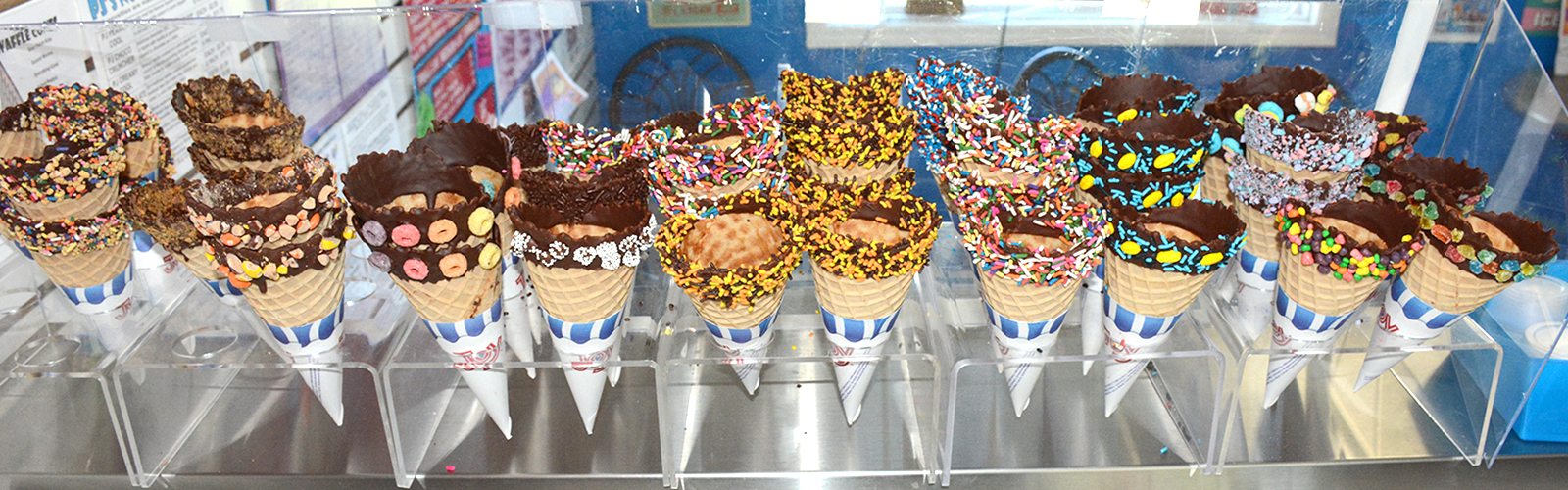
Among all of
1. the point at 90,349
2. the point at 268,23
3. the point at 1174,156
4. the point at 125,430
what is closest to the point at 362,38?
the point at 268,23

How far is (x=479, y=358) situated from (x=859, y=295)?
0.69 metres

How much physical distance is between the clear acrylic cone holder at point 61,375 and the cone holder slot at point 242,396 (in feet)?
0.14

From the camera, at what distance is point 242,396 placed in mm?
1802

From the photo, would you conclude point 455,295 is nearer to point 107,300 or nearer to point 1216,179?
point 107,300

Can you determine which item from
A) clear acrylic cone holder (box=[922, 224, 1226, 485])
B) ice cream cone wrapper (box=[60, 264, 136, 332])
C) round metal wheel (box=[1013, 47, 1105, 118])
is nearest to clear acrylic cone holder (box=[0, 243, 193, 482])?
ice cream cone wrapper (box=[60, 264, 136, 332])

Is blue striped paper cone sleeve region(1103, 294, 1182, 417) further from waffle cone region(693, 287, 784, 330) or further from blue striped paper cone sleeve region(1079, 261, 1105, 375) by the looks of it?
waffle cone region(693, 287, 784, 330)

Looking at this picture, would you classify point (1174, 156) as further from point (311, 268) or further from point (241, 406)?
point (241, 406)

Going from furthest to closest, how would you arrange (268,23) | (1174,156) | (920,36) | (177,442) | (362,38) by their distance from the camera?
(362,38) → (920,36) → (268,23) → (177,442) → (1174,156)

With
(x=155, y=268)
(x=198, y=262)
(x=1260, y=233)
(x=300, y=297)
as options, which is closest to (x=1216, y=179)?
(x=1260, y=233)

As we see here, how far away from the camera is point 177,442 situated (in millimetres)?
1695

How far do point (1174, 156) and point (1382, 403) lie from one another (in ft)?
2.24

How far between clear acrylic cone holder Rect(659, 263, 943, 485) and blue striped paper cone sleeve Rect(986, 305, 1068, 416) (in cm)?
13

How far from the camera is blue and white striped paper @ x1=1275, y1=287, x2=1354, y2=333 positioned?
157cm

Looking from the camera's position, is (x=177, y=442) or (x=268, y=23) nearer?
(x=177, y=442)
